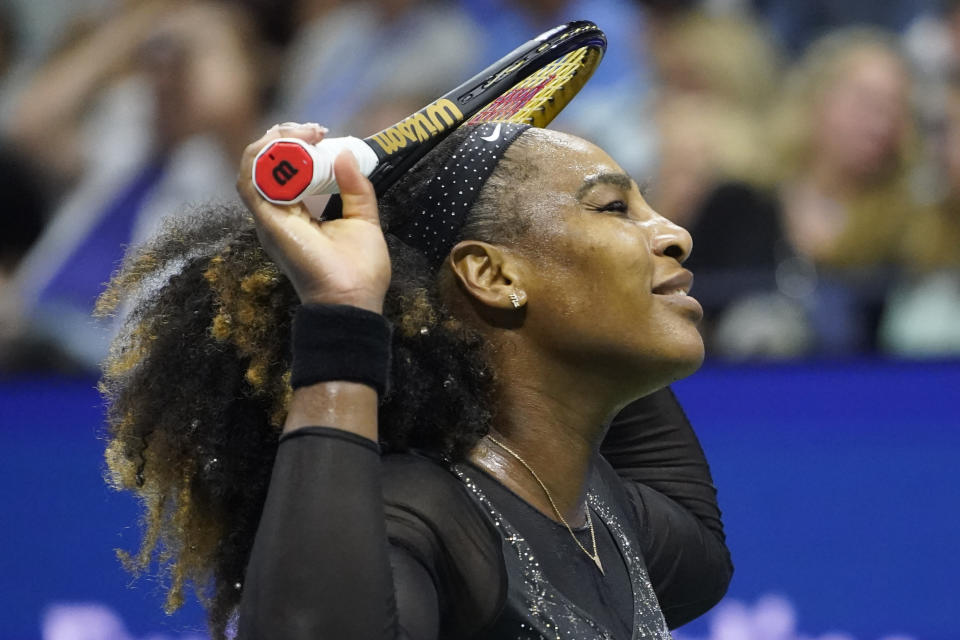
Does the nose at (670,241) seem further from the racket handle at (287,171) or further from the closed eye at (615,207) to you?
the racket handle at (287,171)

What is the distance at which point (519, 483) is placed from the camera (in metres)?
1.39

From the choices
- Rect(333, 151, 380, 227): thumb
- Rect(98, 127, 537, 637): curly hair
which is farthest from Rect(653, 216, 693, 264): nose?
Rect(333, 151, 380, 227): thumb

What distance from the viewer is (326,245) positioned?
111cm

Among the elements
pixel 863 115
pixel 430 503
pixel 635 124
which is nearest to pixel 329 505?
pixel 430 503

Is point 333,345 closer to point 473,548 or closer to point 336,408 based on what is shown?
point 336,408

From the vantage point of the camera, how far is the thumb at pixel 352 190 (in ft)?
3.81

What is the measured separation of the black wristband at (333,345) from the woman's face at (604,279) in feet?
1.09

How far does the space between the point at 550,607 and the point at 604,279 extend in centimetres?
33

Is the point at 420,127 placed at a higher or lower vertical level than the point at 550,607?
higher

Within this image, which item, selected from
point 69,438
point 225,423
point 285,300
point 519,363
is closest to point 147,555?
point 225,423

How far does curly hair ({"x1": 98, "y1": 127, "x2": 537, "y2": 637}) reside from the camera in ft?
4.22

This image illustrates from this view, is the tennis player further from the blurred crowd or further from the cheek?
the blurred crowd

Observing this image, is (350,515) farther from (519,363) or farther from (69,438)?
(69,438)

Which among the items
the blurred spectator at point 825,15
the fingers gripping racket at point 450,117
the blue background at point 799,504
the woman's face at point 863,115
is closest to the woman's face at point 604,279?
the fingers gripping racket at point 450,117
